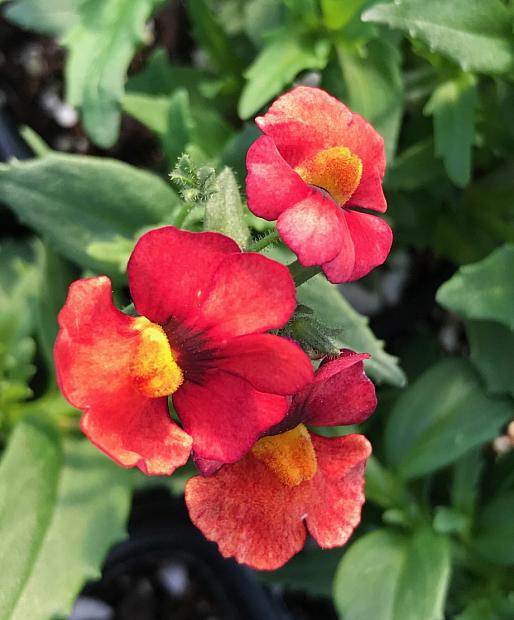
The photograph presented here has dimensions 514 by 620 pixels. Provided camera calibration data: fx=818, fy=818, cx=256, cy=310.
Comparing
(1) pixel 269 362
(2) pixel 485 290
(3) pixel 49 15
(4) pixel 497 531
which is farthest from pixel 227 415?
(3) pixel 49 15

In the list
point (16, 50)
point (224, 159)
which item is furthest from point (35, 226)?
point (16, 50)

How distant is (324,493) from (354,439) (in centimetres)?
5

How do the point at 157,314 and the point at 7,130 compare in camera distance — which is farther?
the point at 7,130

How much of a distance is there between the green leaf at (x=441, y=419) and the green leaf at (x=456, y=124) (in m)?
0.25

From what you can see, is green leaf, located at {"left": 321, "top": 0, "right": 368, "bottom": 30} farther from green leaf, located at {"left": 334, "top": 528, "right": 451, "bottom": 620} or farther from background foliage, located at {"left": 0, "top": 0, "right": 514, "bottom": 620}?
green leaf, located at {"left": 334, "top": 528, "right": 451, "bottom": 620}

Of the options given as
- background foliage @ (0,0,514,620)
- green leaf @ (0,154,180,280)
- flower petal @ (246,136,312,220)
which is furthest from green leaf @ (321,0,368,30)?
flower petal @ (246,136,312,220)

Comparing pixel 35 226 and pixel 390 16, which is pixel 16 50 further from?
pixel 390 16

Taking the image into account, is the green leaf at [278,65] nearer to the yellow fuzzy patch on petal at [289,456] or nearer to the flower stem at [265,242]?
the flower stem at [265,242]

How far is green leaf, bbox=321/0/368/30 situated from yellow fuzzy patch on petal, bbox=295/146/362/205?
1.00ft

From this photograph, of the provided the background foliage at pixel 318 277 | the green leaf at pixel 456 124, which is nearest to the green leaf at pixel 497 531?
the background foliage at pixel 318 277

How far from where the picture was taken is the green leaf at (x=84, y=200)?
85 centimetres

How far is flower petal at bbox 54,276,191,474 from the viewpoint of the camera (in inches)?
19.9

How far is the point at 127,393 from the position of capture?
1.76 ft

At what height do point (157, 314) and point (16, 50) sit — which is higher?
point (157, 314)
